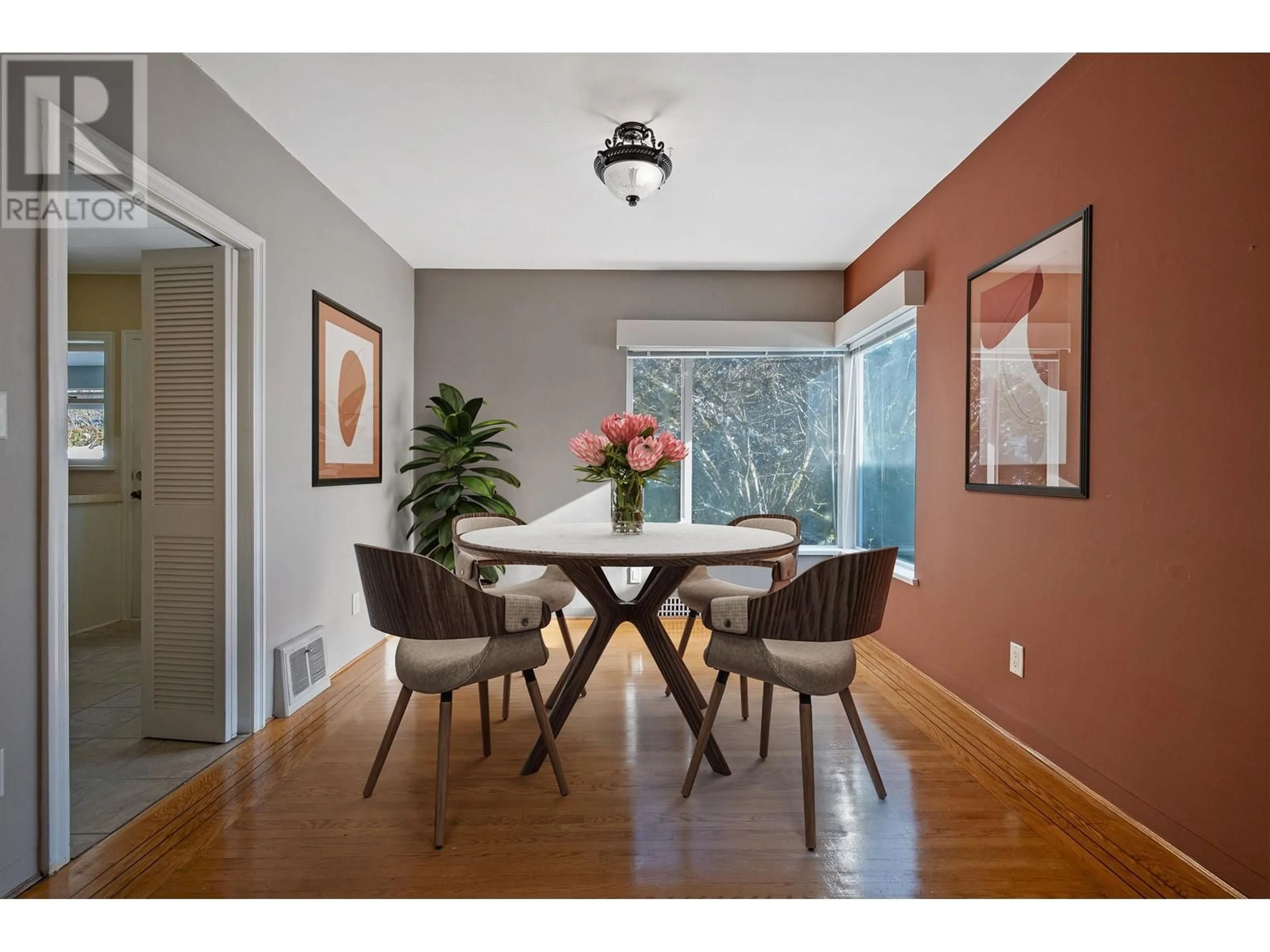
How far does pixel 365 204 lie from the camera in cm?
341

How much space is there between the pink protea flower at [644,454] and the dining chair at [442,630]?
0.64 meters

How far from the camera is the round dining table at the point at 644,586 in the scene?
201 centimetres

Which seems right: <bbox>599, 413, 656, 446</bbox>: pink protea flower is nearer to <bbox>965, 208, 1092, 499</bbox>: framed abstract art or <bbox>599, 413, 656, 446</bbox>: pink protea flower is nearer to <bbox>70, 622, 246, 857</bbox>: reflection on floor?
<bbox>965, 208, 1092, 499</bbox>: framed abstract art

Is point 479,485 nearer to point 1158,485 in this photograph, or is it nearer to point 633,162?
point 633,162

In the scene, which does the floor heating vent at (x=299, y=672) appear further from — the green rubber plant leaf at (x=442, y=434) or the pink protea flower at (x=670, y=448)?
the pink protea flower at (x=670, y=448)

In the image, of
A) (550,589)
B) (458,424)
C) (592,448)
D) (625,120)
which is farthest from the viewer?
(458,424)

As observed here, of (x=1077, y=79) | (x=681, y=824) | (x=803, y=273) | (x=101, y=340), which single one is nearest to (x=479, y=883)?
(x=681, y=824)

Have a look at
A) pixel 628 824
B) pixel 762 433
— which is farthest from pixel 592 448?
pixel 762 433

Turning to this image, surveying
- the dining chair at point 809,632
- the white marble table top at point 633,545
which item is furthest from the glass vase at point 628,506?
the dining chair at point 809,632

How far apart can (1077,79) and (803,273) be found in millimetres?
2554

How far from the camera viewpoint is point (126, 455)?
4.27 m

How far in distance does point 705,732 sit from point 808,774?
1.09ft

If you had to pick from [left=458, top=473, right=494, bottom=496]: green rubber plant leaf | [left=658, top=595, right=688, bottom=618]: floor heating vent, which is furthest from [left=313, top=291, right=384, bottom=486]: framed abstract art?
[left=658, top=595, right=688, bottom=618]: floor heating vent
